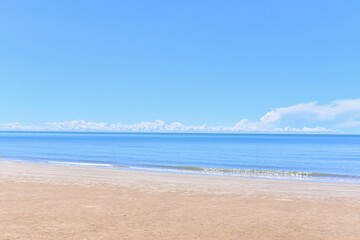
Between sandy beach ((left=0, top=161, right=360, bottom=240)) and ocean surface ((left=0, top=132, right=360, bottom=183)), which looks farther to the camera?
ocean surface ((left=0, top=132, right=360, bottom=183))

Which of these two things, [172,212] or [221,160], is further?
[221,160]

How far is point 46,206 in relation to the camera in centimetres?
1345

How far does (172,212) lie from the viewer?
1290cm

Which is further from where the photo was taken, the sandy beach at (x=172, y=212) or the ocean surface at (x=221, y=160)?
the ocean surface at (x=221, y=160)

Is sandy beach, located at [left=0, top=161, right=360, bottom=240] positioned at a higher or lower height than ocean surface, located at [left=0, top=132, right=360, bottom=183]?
higher

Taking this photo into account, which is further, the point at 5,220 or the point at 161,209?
the point at 161,209

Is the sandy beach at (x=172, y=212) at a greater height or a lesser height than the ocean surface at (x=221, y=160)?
greater

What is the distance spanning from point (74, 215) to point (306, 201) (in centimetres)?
Answer: 925

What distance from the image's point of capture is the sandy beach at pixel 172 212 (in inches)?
401

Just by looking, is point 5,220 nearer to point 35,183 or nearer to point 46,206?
point 46,206

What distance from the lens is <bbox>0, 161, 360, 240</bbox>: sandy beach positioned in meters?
10.2

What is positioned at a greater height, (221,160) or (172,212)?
(172,212)

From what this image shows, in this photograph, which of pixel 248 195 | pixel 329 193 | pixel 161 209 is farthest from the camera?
pixel 329 193

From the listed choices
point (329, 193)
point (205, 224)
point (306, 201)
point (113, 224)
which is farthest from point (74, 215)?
point (329, 193)
